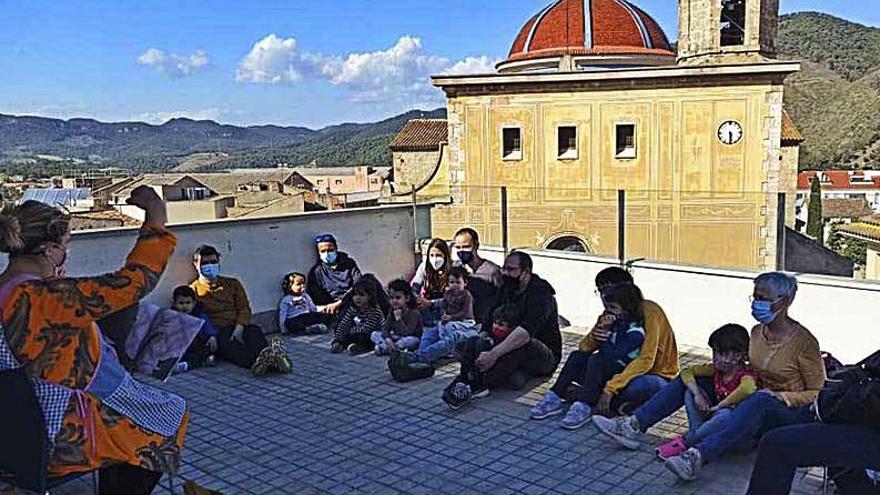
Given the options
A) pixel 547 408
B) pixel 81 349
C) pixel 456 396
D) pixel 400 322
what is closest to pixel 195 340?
pixel 400 322

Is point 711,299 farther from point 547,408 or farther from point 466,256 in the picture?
point 547,408

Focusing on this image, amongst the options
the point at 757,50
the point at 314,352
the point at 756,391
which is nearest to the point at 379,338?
the point at 314,352

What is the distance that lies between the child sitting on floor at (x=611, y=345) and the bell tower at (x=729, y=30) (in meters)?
25.4

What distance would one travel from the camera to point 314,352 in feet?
23.9

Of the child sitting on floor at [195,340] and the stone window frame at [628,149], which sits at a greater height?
the stone window frame at [628,149]

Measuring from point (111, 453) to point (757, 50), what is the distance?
28782 millimetres

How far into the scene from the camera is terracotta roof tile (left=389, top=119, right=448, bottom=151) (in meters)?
34.2

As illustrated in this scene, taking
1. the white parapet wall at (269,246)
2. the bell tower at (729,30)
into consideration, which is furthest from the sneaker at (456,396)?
the bell tower at (729,30)

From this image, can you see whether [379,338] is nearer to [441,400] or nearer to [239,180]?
[441,400]

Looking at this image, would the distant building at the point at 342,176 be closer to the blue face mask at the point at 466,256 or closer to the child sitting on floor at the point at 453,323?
the blue face mask at the point at 466,256

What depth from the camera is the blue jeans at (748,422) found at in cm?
395

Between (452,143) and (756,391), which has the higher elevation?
(452,143)

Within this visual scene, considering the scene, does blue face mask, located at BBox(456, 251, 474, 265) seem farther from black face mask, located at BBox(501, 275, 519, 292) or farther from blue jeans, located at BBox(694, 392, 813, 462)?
blue jeans, located at BBox(694, 392, 813, 462)

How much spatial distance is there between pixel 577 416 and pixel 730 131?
20617 millimetres
